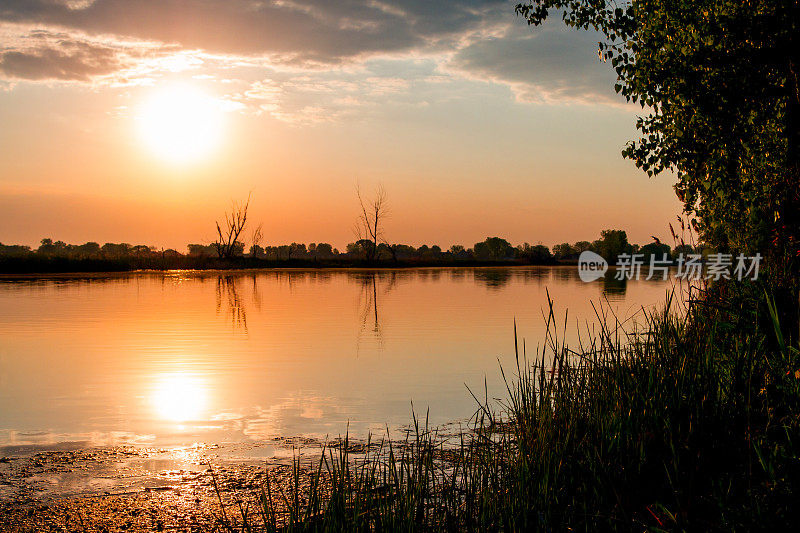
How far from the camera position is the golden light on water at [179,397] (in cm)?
1004

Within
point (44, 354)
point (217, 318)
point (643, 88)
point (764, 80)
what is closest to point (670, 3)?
point (643, 88)

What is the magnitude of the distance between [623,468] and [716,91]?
369 inches

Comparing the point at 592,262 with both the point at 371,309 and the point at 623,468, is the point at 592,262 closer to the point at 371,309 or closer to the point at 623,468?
the point at 371,309

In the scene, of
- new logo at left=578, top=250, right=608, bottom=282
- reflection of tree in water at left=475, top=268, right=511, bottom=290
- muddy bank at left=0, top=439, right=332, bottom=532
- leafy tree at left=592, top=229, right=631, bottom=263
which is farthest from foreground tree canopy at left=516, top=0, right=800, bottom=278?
leafy tree at left=592, top=229, right=631, bottom=263

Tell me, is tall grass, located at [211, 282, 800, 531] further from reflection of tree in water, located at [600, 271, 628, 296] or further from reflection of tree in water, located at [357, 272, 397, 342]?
reflection of tree in water, located at [600, 271, 628, 296]

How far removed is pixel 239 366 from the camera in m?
14.0

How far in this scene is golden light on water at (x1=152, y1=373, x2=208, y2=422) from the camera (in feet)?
32.9

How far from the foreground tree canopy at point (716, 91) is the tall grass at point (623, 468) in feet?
16.7

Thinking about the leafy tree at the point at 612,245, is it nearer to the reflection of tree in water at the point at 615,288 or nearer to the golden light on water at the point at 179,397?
the reflection of tree in water at the point at 615,288

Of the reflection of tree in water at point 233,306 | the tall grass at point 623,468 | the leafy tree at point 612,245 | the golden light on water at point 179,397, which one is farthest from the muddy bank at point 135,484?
the leafy tree at point 612,245

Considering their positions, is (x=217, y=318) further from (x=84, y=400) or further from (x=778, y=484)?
(x=778, y=484)

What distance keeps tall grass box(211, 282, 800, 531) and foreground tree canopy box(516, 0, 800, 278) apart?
5.10 metres

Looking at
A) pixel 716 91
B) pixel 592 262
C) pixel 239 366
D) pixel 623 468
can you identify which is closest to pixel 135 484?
pixel 623 468

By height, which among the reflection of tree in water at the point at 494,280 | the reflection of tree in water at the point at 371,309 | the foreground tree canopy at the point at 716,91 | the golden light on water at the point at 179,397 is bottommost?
the golden light on water at the point at 179,397
